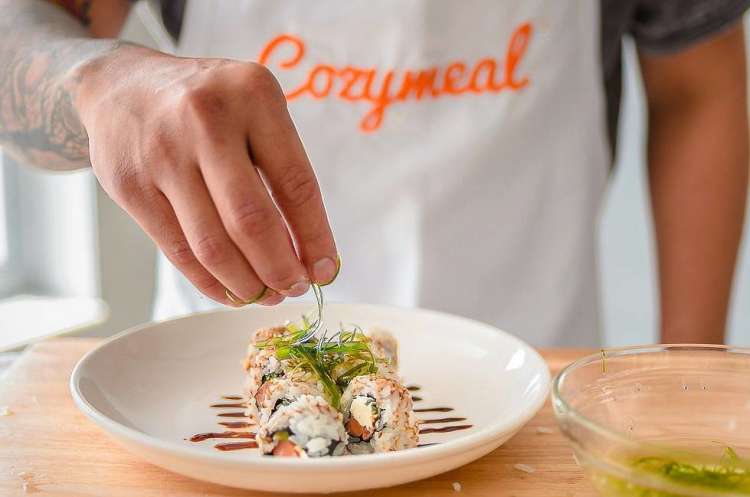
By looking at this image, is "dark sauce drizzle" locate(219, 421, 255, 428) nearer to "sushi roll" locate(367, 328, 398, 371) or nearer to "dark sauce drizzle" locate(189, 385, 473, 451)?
"dark sauce drizzle" locate(189, 385, 473, 451)

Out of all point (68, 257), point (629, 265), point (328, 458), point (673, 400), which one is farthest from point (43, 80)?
point (629, 265)

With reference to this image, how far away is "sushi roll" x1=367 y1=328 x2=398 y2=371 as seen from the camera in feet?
2.93

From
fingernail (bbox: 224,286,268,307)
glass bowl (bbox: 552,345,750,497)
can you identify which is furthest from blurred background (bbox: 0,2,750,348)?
glass bowl (bbox: 552,345,750,497)

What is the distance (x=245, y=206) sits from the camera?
2.31 ft

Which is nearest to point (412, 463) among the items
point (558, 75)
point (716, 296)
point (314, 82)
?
point (314, 82)

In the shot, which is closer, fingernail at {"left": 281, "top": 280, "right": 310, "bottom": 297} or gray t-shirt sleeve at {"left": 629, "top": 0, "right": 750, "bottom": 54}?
fingernail at {"left": 281, "top": 280, "right": 310, "bottom": 297}

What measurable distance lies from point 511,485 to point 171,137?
0.40 metres

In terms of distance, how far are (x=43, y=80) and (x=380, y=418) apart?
0.51m

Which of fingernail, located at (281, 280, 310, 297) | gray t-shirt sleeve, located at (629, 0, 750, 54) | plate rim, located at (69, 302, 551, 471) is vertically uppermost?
gray t-shirt sleeve, located at (629, 0, 750, 54)

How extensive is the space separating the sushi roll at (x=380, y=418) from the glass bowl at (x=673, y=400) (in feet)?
0.45

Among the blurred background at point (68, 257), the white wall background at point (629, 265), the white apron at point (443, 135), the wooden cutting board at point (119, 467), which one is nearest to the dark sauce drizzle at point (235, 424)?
the wooden cutting board at point (119, 467)

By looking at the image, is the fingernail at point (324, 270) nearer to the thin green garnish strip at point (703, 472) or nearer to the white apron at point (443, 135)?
the thin green garnish strip at point (703, 472)

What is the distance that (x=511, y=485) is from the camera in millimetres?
747

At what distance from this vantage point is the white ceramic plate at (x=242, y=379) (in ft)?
2.16
